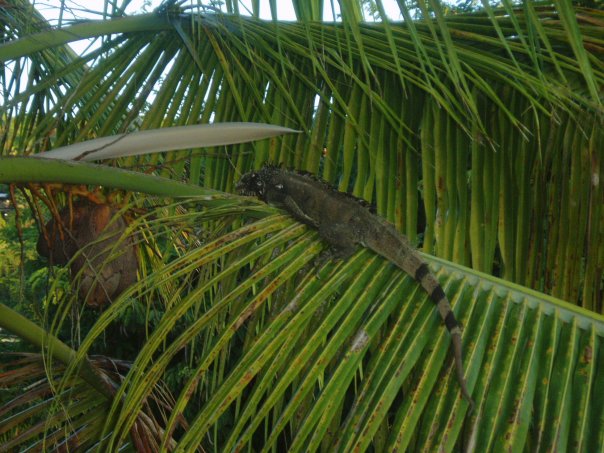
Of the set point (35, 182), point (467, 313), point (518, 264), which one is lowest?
point (518, 264)

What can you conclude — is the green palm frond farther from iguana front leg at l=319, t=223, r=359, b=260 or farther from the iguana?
iguana front leg at l=319, t=223, r=359, b=260

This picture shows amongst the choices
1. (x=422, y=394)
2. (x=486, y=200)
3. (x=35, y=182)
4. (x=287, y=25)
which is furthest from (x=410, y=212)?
(x=35, y=182)

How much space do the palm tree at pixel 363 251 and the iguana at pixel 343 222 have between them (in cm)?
5

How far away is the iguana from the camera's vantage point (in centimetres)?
161

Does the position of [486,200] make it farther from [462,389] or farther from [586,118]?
[462,389]

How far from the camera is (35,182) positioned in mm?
1694

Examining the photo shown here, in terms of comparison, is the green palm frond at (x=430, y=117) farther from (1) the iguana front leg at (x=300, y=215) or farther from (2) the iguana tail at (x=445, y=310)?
(2) the iguana tail at (x=445, y=310)

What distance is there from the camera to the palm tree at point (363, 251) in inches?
54.3

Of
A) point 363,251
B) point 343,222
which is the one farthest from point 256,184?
point 363,251

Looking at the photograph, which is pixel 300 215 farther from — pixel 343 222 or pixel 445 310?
pixel 445 310

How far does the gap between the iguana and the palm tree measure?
0.15ft

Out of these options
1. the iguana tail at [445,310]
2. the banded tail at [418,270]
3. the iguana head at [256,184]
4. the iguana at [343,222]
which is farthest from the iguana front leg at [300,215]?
the iguana head at [256,184]

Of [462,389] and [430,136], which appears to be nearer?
[462,389]

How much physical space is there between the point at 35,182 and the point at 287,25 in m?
1.11
